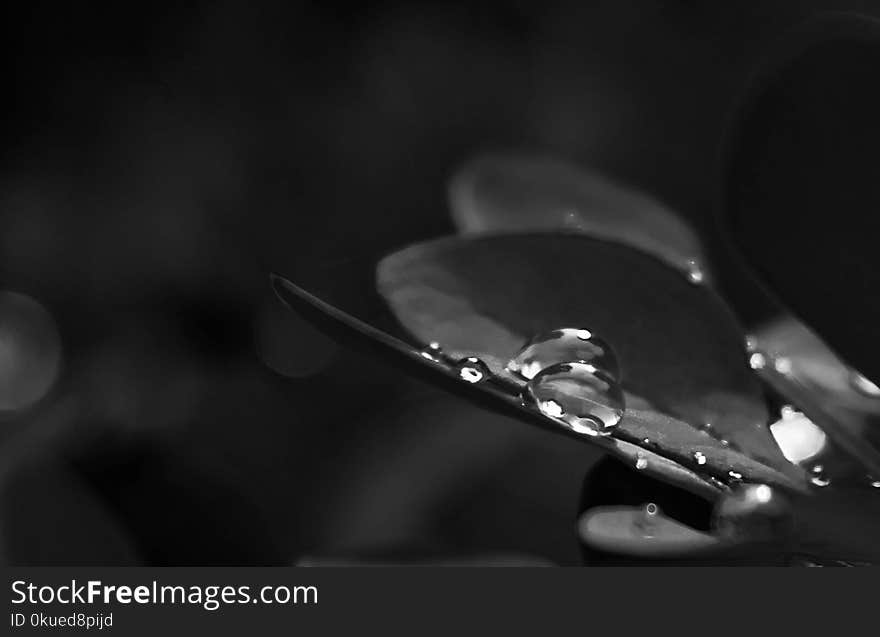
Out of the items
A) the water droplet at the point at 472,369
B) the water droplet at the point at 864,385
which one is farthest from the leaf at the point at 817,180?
the water droplet at the point at 472,369

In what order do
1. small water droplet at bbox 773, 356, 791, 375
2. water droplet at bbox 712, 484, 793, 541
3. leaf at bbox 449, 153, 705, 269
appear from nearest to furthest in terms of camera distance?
water droplet at bbox 712, 484, 793, 541
small water droplet at bbox 773, 356, 791, 375
leaf at bbox 449, 153, 705, 269

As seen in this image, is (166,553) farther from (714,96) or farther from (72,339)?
(714,96)

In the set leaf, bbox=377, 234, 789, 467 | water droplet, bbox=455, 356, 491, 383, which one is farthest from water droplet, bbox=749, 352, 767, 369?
water droplet, bbox=455, 356, 491, 383

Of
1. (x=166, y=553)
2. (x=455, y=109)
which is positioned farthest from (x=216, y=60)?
(x=166, y=553)

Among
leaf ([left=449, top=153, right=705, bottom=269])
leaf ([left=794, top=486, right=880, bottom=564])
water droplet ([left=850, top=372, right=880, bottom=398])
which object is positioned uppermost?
leaf ([left=449, top=153, right=705, bottom=269])

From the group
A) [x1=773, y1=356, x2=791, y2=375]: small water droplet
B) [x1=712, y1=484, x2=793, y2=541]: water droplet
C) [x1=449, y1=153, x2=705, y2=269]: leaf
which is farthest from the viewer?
[x1=449, y1=153, x2=705, y2=269]: leaf

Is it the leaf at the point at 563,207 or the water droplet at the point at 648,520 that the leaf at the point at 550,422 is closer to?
the water droplet at the point at 648,520

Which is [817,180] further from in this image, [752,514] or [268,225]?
[268,225]

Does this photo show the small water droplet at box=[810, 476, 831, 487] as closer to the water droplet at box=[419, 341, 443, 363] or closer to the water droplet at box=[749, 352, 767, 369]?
the water droplet at box=[749, 352, 767, 369]
